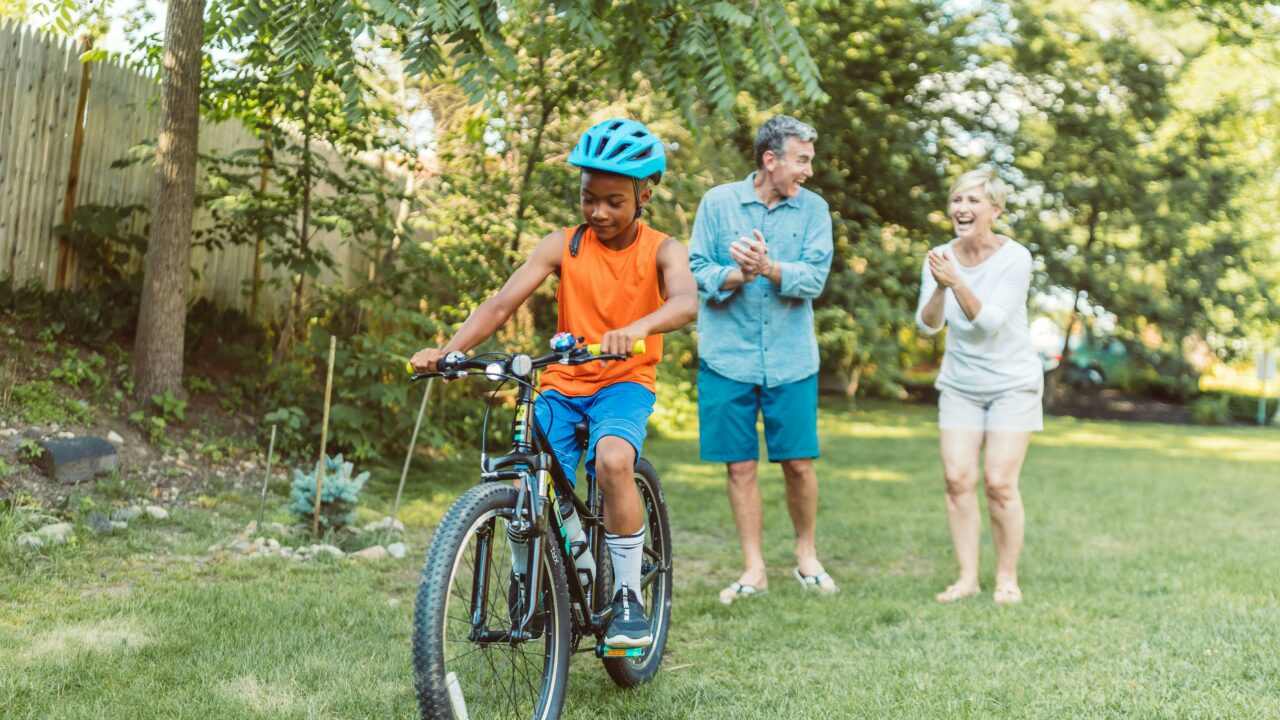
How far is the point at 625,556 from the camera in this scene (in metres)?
3.46

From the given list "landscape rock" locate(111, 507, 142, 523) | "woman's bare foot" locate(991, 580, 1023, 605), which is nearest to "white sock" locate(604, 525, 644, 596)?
"woman's bare foot" locate(991, 580, 1023, 605)

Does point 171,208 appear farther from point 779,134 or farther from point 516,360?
point 516,360

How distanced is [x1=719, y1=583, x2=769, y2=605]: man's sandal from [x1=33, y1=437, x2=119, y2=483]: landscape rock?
3.64m

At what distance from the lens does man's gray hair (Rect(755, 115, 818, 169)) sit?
506 cm

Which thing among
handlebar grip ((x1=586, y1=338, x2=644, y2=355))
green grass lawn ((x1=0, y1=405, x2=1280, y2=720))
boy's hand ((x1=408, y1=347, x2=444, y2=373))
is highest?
handlebar grip ((x1=586, y1=338, x2=644, y2=355))

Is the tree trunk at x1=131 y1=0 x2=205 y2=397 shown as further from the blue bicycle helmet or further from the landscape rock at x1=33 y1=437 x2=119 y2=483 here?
the blue bicycle helmet

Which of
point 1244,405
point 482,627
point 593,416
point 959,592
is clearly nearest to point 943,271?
point 959,592

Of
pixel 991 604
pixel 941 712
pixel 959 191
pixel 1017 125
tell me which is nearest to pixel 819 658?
pixel 941 712

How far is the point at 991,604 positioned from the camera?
512 centimetres

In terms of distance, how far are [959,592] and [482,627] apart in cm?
313

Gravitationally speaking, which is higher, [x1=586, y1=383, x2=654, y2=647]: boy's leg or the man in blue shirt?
the man in blue shirt

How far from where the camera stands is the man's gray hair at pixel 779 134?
5059mm

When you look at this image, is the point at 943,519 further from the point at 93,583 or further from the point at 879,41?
the point at 879,41

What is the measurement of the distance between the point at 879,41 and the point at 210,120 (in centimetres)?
1042
